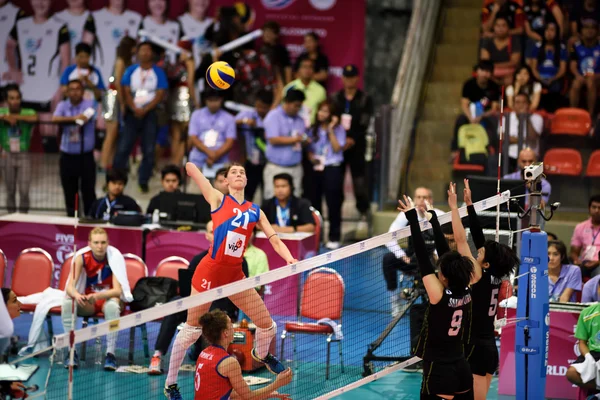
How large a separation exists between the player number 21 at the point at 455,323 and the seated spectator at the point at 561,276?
3930mm

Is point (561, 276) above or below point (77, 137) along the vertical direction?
below

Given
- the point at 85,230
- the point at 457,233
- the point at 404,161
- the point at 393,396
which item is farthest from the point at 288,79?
the point at 457,233

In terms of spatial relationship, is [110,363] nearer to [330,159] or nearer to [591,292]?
[330,159]

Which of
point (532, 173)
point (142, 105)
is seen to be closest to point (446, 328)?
point (532, 173)

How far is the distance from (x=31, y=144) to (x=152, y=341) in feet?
17.1

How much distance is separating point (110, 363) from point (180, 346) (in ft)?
7.25

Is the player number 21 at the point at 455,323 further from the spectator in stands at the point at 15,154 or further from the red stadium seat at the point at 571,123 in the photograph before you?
the spectator in stands at the point at 15,154

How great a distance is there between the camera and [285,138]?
15117mm

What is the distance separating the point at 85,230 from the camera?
45.5 feet

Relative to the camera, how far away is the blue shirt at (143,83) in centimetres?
1666

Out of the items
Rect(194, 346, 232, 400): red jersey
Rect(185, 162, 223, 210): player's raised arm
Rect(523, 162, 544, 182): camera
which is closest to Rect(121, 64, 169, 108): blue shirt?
Rect(185, 162, 223, 210): player's raised arm

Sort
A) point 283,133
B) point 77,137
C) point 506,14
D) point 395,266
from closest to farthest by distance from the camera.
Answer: point 395,266, point 283,133, point 77,137, point 506,14

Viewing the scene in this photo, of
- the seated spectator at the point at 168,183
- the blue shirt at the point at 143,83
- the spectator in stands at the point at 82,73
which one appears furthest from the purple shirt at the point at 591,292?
the spectator in stands at the point at 82,73

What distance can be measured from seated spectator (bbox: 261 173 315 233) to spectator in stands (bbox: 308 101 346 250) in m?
1.58
